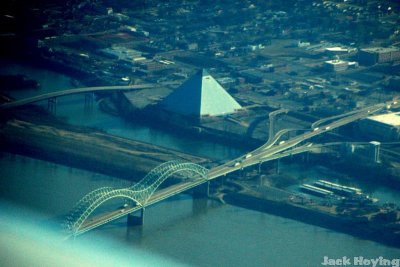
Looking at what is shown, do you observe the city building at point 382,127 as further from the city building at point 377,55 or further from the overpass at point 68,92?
the city building at point 377,55

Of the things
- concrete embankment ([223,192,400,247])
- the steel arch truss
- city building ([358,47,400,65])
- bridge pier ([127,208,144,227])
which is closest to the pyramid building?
the steel arch truss

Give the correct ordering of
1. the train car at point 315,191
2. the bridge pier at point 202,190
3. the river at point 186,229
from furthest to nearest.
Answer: the train car at point 315,191 < the bridge pier at point 202,190 < the river at point 186,229

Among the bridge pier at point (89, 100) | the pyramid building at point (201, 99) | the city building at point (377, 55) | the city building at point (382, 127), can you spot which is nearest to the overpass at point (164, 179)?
the city building at point (382, 127)

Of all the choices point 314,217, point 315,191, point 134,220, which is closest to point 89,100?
point 315,191

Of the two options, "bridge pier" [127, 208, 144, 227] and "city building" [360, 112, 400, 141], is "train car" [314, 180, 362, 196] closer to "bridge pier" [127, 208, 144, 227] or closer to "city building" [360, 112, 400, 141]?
Result: "city building" [360, 112, 400, 141]

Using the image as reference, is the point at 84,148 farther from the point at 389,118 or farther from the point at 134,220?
the point at 389,118
